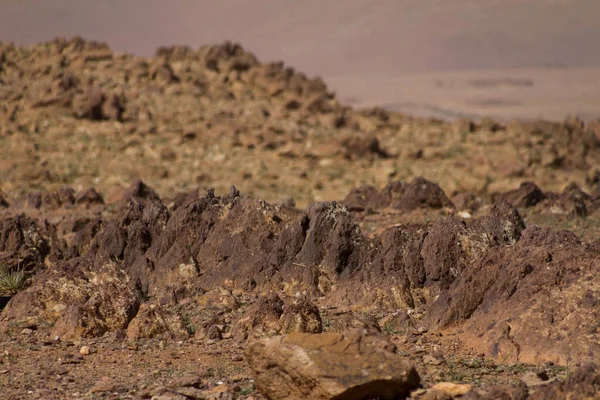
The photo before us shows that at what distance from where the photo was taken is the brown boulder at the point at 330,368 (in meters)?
7.39

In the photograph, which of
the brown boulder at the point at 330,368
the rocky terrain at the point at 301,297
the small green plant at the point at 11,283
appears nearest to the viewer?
the brown boulder at the point at 330,368

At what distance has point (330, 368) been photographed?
742 centimetres

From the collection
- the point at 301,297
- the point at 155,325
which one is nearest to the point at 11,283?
the point at 155,325

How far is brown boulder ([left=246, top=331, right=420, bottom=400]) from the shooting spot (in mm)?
7387

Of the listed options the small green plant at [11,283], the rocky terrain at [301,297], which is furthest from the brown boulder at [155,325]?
the small green plant at [11,283]

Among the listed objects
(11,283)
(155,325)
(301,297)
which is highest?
(301,297)

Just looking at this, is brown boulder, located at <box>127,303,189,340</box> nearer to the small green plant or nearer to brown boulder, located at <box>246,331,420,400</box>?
brown boulder, located at <box>246,331,420,400</box>

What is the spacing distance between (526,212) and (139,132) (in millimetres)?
22556

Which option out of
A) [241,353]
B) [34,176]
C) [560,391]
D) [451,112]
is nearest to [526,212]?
[241,353]

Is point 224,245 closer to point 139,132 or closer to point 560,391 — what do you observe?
point 560,391

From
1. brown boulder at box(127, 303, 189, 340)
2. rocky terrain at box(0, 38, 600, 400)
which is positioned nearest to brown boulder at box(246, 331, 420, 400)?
rocky terrain at box(0, 38, 600, 400)

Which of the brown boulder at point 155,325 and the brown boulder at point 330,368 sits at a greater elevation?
the brown boulder at point 330,368

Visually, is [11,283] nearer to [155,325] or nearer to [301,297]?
[155,325]

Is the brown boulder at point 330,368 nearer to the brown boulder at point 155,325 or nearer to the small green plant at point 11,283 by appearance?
the brown boulder at point 155,325
